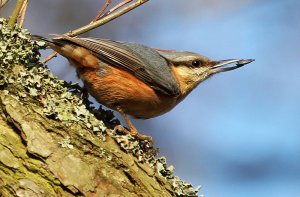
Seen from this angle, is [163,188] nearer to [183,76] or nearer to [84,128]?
[84,128]

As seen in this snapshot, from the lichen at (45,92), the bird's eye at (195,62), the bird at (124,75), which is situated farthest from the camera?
the bird's eye at (195,62)

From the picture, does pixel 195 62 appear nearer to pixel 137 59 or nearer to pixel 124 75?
pixel 137 59

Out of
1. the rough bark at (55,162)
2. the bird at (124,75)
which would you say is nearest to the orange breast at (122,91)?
the bird at (124,75)

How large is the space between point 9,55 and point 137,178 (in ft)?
2.77

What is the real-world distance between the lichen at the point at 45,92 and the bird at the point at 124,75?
305 mm

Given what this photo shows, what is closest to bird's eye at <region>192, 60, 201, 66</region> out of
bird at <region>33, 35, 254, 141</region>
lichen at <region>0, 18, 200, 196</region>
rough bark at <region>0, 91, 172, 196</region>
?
bird at <region>33, 35, 254, 141</region>

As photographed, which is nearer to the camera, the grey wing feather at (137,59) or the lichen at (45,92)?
the lichen at (45,92)

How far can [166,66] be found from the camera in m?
3.95

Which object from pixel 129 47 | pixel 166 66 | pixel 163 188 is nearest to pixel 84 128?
pixel 163 188

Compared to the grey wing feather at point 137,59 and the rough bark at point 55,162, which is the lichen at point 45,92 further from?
the grey wing feather at point 137,59

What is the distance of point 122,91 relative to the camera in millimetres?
3492

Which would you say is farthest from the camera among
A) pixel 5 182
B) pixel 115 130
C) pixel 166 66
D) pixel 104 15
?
pixel 166 66

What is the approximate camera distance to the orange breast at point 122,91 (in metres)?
3.43


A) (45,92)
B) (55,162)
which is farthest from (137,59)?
(55,162)
